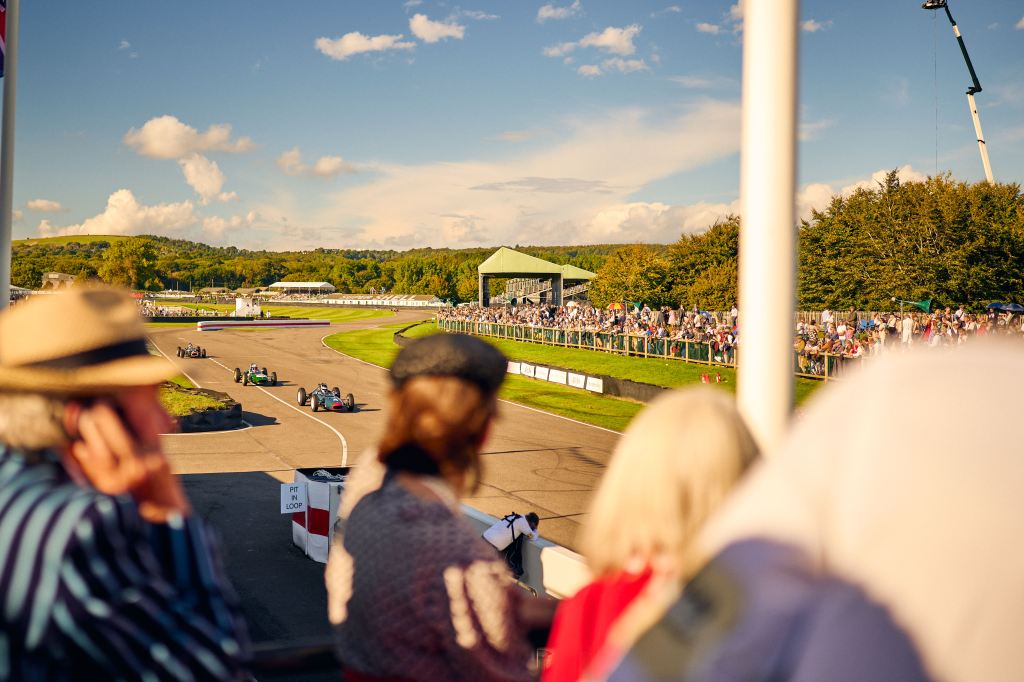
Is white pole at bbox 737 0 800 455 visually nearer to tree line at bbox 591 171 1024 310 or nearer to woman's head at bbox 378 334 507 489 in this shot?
woman's head at bbox 378 334 507 489

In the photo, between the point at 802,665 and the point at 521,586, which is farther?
the point at 521,586

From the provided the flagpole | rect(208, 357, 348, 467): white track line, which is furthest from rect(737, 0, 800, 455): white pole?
rect(208, 357, 348, 467): white track line

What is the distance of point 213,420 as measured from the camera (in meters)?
28.0

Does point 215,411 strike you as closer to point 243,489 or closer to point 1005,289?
point 243,489

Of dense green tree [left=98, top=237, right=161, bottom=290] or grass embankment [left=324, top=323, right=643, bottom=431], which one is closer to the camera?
grass embankment [left=324, top=323, right=643, bottom=431]

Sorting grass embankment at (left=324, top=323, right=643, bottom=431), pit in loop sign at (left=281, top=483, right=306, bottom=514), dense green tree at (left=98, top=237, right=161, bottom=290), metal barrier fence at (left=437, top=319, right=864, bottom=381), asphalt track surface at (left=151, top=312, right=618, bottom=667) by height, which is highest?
dense green tree at (left=98, top=237, right=161, bottom=290)

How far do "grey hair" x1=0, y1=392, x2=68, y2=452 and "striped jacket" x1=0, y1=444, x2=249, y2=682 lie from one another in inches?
1.3

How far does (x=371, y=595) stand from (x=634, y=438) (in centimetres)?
112

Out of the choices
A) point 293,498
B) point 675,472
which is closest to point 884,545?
point 675,472

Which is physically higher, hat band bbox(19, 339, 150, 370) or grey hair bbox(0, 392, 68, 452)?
hat band bbox(19, 339, 150, 370)

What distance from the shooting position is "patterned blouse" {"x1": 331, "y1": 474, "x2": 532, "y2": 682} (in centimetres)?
213

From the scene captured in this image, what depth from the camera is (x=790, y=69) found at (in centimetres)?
257

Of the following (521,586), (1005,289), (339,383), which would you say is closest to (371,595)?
(521,586)

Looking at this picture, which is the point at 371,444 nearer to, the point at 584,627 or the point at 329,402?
the point at 329,402
